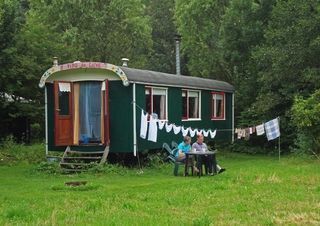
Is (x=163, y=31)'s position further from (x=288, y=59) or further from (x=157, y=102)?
(x=157, y=102)

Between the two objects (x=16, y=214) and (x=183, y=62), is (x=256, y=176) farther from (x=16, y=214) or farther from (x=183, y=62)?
(x=183, y=62)

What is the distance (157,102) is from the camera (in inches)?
733

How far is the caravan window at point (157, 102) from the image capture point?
58.8 feet

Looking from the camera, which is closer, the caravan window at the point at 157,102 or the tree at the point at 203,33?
the caravan window at the point at 157,102

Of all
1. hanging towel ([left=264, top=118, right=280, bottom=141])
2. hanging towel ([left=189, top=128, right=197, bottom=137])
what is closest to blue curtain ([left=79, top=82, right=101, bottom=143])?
hanging towel ([left=189, top=128, right=197, bottom=137])

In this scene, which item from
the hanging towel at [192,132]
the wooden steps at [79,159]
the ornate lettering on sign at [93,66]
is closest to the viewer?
the wooden steps at [79,159]

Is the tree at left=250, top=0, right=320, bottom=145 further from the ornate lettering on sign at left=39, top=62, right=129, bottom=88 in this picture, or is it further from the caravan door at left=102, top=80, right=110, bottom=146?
the caravan door at left=102, top=80, right=110, bottom=146

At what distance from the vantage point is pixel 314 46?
2072 cm

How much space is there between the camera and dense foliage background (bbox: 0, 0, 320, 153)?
70.2 feet

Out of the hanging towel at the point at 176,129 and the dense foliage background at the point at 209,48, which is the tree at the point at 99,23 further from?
the hanging towel at the point at 176,129

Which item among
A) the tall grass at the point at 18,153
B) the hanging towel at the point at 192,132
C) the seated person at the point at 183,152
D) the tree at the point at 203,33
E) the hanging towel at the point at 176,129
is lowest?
the tall grass at the point at 18,153

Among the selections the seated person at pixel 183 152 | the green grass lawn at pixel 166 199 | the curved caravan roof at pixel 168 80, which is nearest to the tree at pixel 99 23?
the curved caravan roof at pixel 168 80

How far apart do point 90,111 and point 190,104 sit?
492 cm

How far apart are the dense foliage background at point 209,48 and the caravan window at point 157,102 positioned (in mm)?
4296
